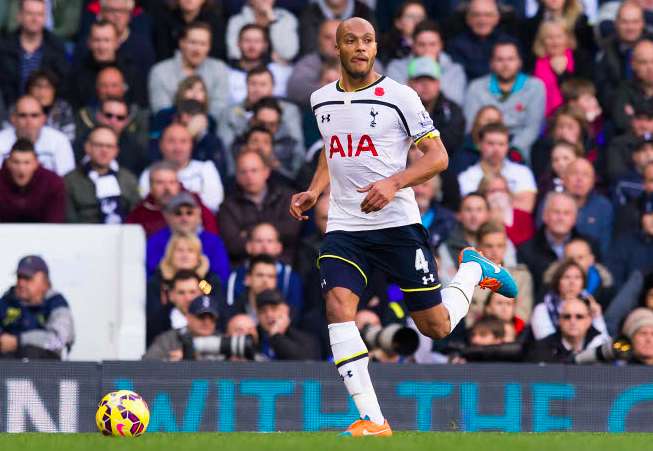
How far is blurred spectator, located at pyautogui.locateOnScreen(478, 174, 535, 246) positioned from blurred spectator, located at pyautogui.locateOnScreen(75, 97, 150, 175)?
3.51 metres

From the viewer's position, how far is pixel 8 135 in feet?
53.3

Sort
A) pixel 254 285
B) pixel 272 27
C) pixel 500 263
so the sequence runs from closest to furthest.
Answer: pixel 254 285 < pixel 500 263 < pixel 272 27

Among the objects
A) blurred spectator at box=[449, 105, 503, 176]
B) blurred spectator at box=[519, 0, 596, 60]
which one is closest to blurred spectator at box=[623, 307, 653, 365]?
blurred spectator at box=[449, 105, 503, 176]

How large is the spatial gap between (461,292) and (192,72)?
6922 millimetres

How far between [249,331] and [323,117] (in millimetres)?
4058

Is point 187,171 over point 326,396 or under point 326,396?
over

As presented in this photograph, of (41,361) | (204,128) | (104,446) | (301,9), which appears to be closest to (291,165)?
(204,128)

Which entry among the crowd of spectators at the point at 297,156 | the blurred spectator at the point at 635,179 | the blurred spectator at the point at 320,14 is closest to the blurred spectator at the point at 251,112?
the crowd of spectators at the point at 297,156

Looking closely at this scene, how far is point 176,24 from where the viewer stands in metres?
17.9

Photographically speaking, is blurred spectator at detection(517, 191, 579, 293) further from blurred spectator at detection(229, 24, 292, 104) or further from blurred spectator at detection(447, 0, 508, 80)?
blurred spectator at detection(229, 24, 292, 104)

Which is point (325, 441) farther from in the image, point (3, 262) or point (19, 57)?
point (19, 57)

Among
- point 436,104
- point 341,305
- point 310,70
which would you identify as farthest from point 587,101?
point 341,305

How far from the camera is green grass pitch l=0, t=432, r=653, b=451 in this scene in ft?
30.6

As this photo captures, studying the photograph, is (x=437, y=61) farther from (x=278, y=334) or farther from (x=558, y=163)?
(x=278, y=334)
